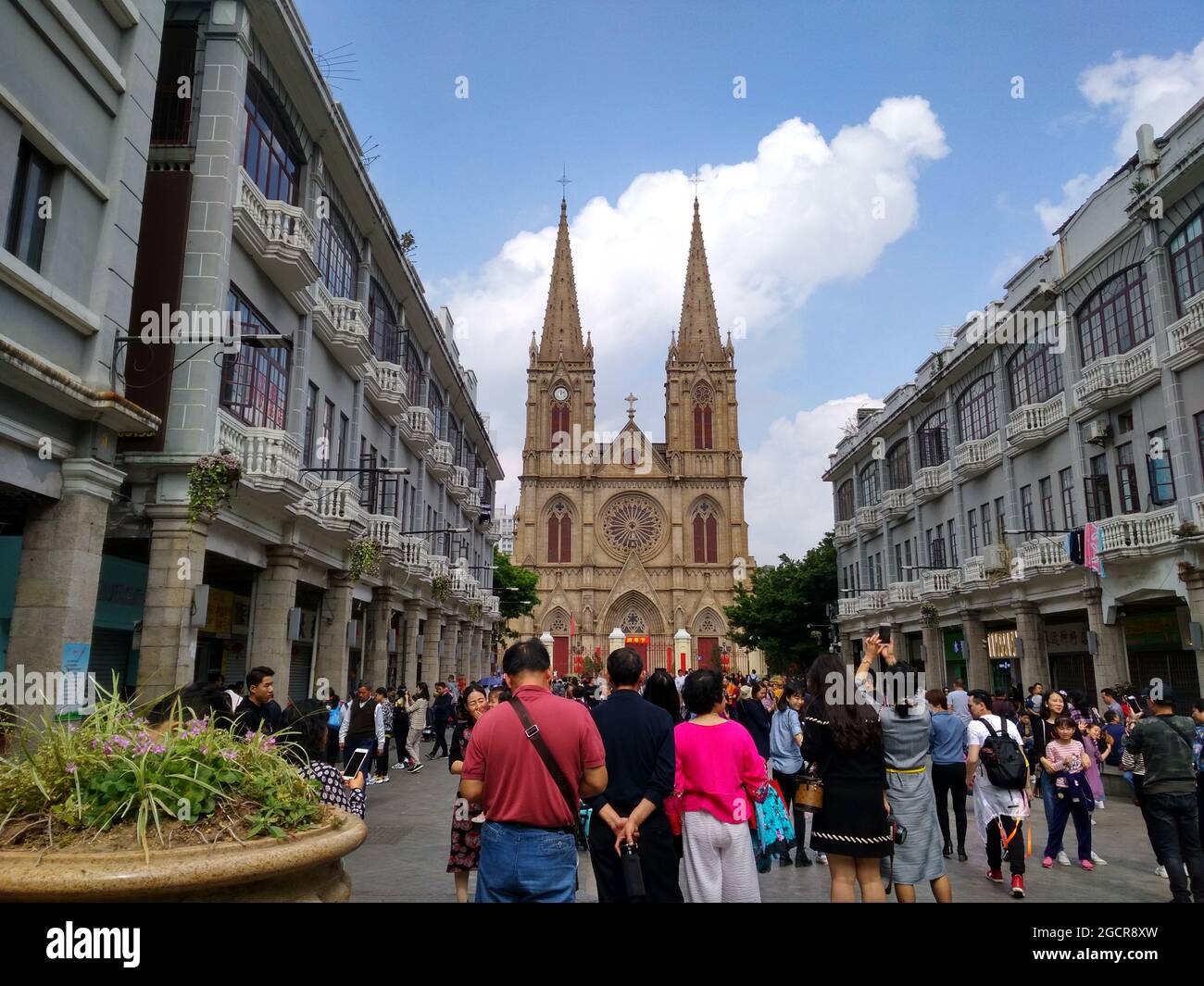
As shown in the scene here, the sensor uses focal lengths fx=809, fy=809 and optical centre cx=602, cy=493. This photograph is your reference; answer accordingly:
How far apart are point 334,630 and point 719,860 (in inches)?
628

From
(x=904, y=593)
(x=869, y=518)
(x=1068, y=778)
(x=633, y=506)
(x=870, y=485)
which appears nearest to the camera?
(x=1068, y=778)

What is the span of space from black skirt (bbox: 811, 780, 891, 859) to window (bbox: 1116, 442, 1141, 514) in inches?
717

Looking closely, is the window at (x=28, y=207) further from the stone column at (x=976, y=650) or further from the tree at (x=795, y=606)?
the tree at (x=795, y=606)

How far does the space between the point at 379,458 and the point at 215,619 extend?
7721mm

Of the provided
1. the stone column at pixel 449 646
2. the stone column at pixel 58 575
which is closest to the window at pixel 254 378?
the stone column at pixel 58 575

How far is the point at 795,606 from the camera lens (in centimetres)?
4600

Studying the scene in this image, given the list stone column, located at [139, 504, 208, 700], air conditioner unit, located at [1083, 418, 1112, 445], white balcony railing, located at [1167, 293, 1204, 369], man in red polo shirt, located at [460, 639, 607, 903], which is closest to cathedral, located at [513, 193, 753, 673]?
air conditioner unit, located at [1083, 418, 1112, 445]

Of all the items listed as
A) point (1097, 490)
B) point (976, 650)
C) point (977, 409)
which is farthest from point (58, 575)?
point (977, 409)

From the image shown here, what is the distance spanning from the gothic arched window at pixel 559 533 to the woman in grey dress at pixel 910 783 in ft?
217

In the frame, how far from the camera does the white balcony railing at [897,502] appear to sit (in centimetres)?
3416

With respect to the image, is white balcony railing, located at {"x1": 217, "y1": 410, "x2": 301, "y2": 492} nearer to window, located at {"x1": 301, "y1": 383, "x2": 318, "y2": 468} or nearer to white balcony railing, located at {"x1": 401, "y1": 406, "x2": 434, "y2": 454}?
window, located at {"x1": 301, "y1": 383, "x2": 318, "y2": 468}

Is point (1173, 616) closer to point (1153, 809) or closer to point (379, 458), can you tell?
point (1153, 809)

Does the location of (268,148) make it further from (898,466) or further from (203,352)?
(898,466)
